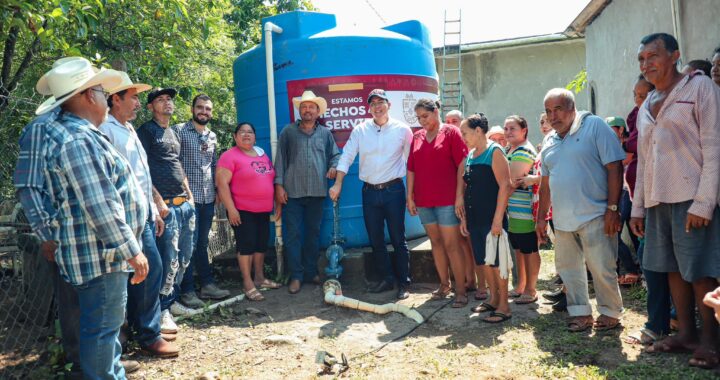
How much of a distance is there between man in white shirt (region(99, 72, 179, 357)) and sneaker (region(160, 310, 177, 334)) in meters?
0.34

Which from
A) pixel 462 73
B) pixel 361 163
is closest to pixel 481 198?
pixel 361 163

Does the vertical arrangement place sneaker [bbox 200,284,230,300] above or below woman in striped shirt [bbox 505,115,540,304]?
below

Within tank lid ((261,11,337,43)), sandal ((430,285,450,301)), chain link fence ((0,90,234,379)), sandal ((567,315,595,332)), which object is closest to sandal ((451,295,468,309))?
sandal ((430,285,450,301))

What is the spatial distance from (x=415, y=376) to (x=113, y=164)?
7.19ft

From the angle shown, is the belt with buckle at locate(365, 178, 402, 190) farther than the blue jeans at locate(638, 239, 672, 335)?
Yes

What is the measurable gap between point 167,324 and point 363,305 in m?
1.68

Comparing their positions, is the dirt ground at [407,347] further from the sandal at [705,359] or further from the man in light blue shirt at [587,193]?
the man in light blue shirt at [587,193]

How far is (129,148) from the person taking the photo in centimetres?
376

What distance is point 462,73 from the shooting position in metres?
15.6

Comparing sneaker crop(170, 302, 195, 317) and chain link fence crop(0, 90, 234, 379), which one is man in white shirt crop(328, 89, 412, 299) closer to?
sneaker crop(170, 302, 195, 317)

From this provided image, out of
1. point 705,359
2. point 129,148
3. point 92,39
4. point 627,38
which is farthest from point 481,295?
point 92,39

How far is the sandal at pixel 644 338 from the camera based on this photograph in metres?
3.68

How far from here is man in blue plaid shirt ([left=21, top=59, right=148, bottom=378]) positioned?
2.63m

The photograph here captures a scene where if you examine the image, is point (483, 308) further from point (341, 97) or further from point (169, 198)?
point (169, 198)
